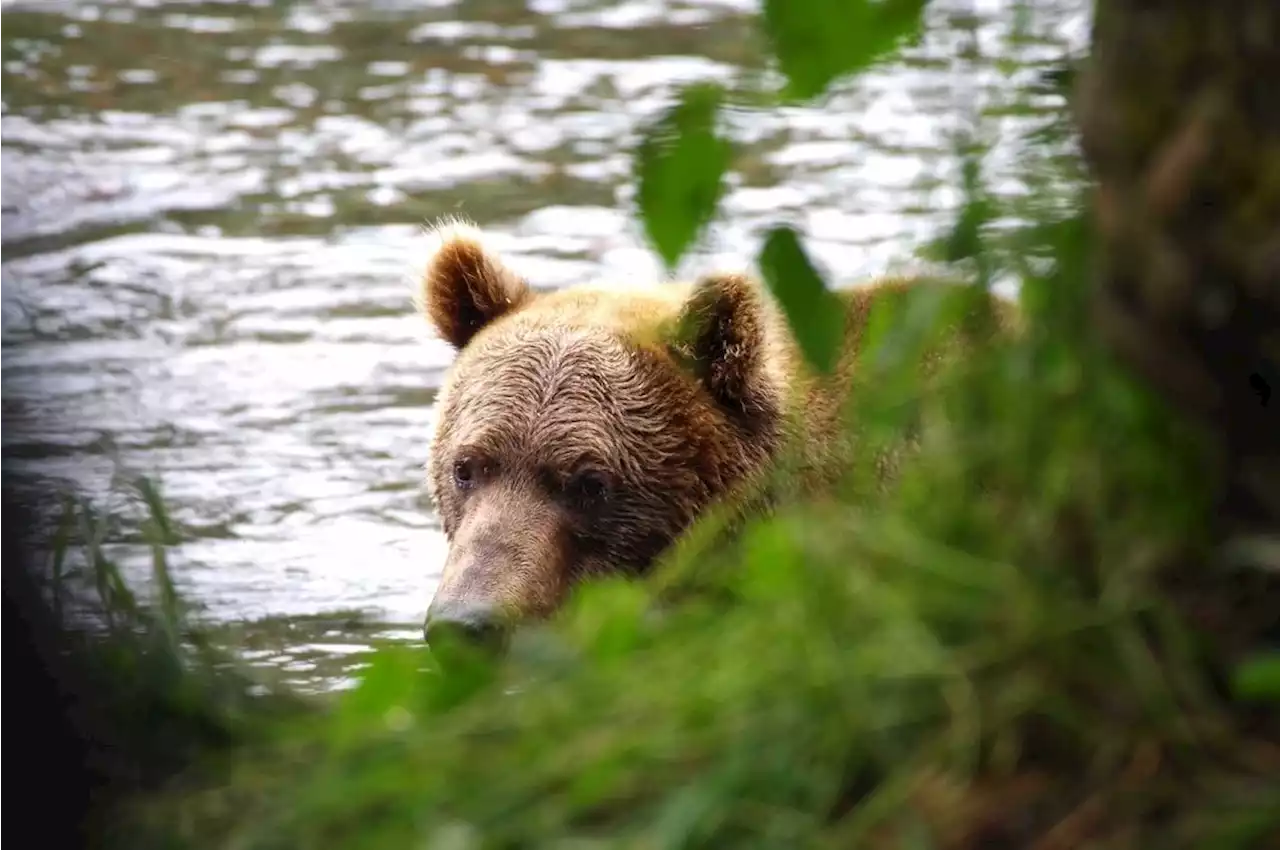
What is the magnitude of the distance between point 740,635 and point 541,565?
3.10 metres

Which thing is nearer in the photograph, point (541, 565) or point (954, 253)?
point (954, 253)

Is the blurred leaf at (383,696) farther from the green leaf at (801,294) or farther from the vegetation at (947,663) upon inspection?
the green leaf at (801,294)

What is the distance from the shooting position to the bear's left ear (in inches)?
221

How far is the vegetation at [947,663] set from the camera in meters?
2.32

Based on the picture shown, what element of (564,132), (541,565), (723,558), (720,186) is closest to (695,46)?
(564,132)

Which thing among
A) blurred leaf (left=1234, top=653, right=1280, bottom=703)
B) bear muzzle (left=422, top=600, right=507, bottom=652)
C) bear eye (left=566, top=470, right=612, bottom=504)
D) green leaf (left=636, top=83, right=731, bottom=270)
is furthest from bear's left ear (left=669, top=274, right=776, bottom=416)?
blurred leaf (left=1234, top=653, right=1280, bottom=703)

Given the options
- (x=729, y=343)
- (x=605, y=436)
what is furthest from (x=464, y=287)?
(x=729, y=343)

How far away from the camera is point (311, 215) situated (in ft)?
33.9

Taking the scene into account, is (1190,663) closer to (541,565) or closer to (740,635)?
(740,635)

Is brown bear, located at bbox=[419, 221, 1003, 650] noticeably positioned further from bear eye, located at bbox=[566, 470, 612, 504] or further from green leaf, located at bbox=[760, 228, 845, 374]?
green leaf, located at bbox=[760, 228, 845, 374]

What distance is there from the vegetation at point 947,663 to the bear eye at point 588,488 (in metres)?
3.17

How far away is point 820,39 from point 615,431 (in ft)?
12.0

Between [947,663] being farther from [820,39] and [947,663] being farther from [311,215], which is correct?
[311,215]

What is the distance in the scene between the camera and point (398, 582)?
712 cm
